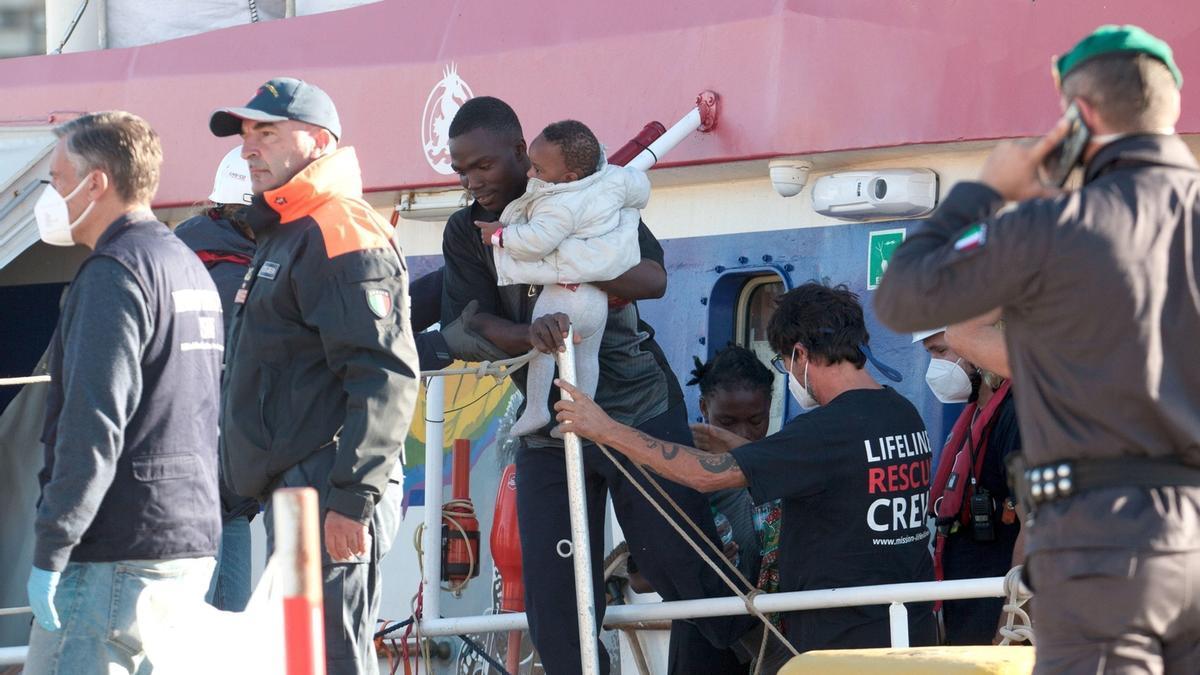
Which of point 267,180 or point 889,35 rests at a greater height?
point 889,35

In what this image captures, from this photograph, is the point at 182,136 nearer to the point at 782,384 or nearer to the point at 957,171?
the point at 782,384

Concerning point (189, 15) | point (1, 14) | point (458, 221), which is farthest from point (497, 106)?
point (1, 14)

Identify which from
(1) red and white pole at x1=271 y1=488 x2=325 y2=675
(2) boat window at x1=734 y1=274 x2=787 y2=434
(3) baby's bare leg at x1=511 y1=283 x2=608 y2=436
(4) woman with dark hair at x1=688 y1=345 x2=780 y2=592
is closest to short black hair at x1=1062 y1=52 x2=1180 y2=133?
(1) red and white pole at x1=271 y1=488 x2=325 y2=675

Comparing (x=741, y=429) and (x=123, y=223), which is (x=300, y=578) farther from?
(x=741, y=429)

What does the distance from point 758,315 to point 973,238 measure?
12.3ft

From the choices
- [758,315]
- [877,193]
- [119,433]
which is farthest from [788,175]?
[119,433]

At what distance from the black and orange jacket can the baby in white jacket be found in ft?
2.49

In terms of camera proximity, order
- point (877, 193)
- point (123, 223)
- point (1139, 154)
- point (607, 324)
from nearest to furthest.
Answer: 1. point (1139, 154)
2. point (123, 223)
3. point (607, 324)
4. point (877, 193)

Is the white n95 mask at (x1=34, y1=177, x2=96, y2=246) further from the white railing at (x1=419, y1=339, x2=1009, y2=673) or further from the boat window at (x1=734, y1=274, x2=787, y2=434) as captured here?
the boat window at (x1=734, y1=274, x2=787, y2=434)

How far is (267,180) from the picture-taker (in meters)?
4.53

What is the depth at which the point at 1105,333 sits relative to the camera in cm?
294

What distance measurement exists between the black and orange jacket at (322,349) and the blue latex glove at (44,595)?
2.17 ft

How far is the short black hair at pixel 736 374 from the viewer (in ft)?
20.0

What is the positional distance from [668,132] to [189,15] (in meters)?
4.29
